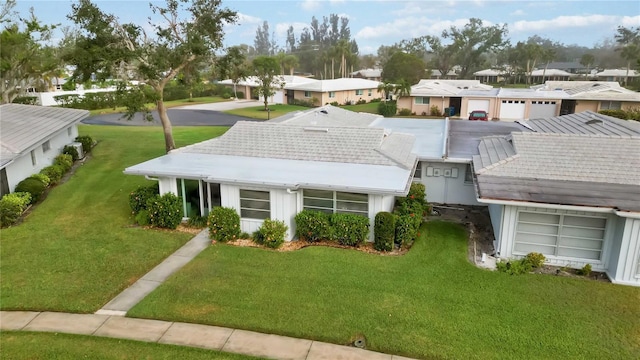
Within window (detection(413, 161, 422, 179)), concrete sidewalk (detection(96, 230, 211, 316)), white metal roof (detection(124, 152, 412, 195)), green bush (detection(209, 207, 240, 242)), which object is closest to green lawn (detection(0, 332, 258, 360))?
concrete sidewalk (detection(96, 230, 211, 316))

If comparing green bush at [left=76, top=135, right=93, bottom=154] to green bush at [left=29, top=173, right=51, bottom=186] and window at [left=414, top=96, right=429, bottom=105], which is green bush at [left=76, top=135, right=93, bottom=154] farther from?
window at [left=414, top=96, right=429, bottom=105]

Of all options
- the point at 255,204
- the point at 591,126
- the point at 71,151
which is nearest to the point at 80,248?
the point at 255,204

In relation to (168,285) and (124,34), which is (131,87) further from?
(168,285)

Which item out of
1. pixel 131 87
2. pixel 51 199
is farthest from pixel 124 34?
pixel 51 199

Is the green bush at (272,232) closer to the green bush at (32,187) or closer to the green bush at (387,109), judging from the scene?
the green bush at (32,187)

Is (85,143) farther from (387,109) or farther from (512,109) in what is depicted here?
(512,109)

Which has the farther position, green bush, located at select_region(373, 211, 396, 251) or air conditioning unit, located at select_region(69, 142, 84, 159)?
air conditioning unit, located at select_region(69, 142, 84, 159)
